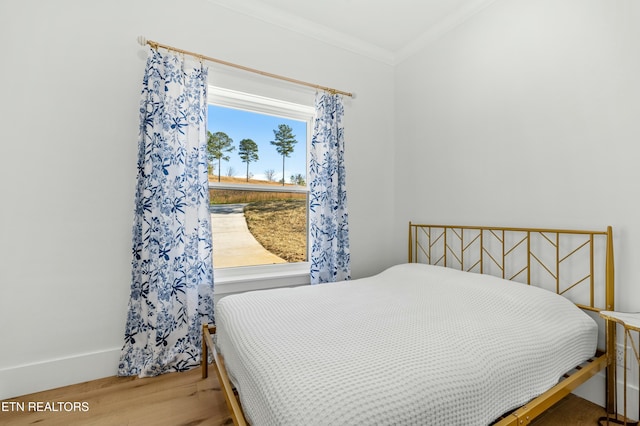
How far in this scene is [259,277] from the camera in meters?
2.45

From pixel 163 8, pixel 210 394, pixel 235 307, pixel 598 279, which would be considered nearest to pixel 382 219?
pixel 598 279

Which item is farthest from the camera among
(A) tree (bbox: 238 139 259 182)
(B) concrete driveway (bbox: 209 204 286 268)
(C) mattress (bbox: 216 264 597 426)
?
(A) tree (bbox: 238 139 259 182)

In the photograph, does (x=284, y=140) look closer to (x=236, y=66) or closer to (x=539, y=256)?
(x=236, y=66)

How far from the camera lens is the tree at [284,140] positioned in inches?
107

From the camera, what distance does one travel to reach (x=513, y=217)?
2.08 meters

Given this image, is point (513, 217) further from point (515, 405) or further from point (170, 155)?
point (170, 155)

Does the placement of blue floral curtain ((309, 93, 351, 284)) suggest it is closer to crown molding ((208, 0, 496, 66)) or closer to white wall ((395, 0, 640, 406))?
crown molding ((208, 0, 496, 66))

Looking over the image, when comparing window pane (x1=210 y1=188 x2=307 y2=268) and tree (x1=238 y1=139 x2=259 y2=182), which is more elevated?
tree (x1=238 y1=139 x2=259 y2=182)

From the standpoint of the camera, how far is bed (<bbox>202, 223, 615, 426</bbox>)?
0.89 metres

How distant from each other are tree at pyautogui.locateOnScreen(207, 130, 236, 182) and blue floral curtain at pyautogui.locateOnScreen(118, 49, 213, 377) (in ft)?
0.81

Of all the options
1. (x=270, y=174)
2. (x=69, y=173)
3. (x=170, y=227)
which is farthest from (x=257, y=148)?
(x=69, y=173)

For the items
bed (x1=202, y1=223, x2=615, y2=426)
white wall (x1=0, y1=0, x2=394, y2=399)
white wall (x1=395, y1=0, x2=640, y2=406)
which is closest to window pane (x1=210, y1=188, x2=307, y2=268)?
white wall (x1=0, y1=0, x2=394, y2=399)

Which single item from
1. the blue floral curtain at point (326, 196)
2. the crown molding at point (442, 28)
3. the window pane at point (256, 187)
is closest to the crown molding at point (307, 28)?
the crown molding at point (442, 28)

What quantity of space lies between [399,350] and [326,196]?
1714 mm
